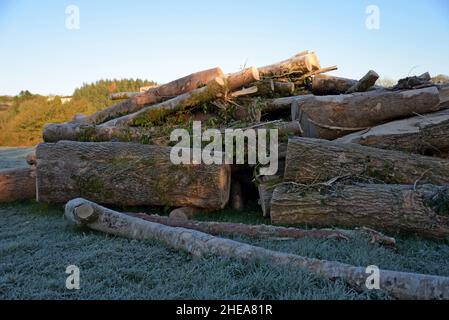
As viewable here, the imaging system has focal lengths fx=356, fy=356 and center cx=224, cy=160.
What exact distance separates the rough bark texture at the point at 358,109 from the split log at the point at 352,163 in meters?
1.05

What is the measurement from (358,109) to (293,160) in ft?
5.64

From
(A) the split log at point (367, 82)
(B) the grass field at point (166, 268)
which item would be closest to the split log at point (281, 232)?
(B) the grass field at point (166, 268)

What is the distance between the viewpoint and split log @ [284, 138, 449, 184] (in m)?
4.38

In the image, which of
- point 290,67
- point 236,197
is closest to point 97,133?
point 236,197

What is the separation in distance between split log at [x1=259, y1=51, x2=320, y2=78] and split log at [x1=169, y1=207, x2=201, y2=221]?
3650 millimetres

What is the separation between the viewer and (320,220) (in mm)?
4145

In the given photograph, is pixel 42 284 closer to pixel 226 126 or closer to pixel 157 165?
pixel 157 165

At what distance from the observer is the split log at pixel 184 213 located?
4734 millimetres

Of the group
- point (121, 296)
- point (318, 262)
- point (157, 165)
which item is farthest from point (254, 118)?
point (121, 296)

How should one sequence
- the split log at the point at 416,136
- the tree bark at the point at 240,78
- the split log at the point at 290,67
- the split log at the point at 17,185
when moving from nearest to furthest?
1. the split log at the point at 416,136
2. the split log at the point at 17,185
3. the tree bark at the point at 240,78
4. the split log at the point at 290,67

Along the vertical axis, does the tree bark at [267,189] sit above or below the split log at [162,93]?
below

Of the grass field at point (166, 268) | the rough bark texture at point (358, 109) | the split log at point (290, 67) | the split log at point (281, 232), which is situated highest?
the split log at point (290, 67)

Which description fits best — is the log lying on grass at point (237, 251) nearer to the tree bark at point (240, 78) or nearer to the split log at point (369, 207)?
the split log at point (369, 207)

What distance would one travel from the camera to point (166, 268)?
291 centimetres
